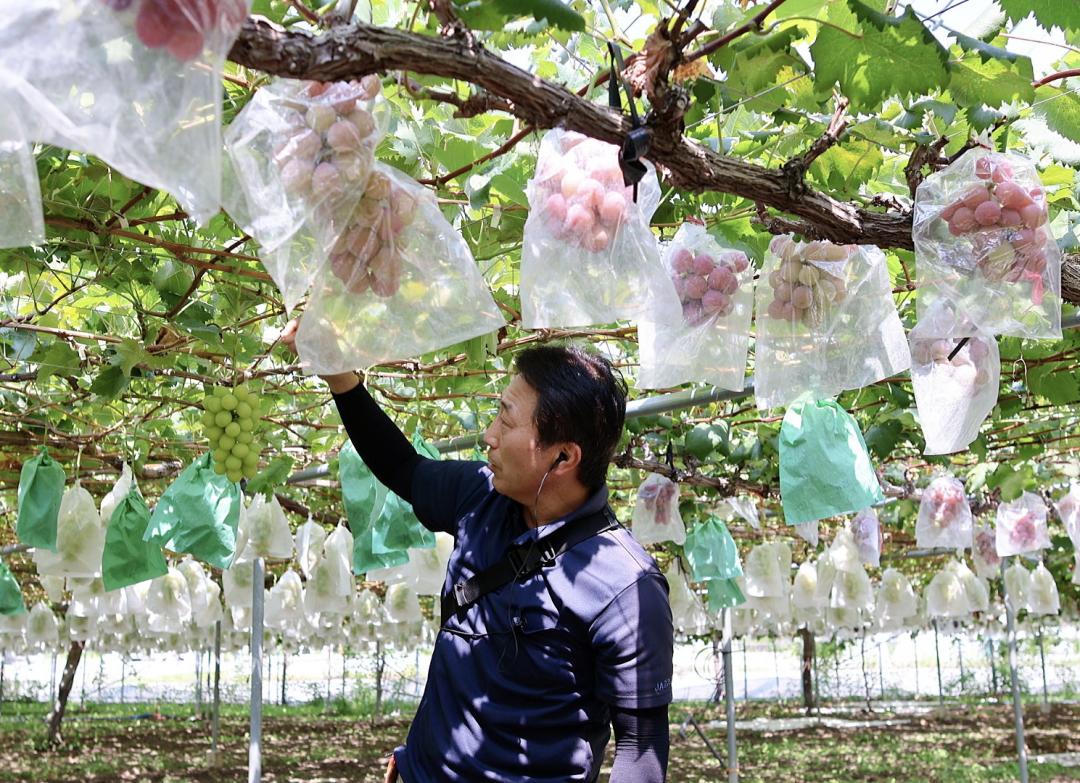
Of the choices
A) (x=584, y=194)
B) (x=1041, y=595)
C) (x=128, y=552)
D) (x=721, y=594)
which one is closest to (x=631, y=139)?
(x=584, y=194)

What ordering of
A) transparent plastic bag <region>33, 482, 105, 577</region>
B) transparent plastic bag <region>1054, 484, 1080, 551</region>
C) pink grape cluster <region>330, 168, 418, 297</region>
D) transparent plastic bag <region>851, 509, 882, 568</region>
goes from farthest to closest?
transparent plastic bag <region>851, 509, 882, 568</region> → transparent plastic bag <region>1054, 484, 1080, 551</region> → transparent plastic bag <region>33, 482, 105, 577</region> → pink grape cluster <region>330, 168, 418, 297</region>

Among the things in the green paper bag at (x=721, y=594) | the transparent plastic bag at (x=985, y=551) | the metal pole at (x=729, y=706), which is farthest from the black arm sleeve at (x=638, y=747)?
the transparent plastic bag at (x=985, y=551)

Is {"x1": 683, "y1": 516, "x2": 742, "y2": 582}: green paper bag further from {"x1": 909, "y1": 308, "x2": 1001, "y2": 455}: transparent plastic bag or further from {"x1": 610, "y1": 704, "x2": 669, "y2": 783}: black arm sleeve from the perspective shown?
{"x1": 610, "y1": 704, "x2": 669, "y2": 783}: black arm sleeve

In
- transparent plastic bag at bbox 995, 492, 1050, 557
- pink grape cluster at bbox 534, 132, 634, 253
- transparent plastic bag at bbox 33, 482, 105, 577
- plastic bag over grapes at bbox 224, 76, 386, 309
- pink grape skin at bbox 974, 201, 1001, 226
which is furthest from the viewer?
transparent plastic bag at bbox 995, 492, 1050, 557

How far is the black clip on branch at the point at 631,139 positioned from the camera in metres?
1.38

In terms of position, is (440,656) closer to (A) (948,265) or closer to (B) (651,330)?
(B) (651,330)

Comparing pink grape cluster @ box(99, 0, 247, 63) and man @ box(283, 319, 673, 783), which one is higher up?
pink grape cluster @ box(99, 0, 247, 63)

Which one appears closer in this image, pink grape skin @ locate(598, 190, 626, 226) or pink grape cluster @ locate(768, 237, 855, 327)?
pink grape skin @ locate(598, 190, 626, 226)

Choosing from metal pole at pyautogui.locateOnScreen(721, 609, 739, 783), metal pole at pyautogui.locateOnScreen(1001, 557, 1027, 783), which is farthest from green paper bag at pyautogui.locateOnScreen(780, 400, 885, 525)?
metal pole at pyautogui.locateOnScreen(1001, 557, 1027, 783)

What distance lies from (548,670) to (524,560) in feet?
0.63

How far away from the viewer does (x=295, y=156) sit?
1339 mm

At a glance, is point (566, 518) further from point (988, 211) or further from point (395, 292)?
point (988, 211)

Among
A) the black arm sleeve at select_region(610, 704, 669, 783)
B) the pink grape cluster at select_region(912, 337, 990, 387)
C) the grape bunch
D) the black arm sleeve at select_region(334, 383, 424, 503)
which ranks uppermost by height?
the pink grape cluster at select_region(912, 337, 990, 387)

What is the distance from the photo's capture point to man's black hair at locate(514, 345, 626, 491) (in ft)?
6.20
